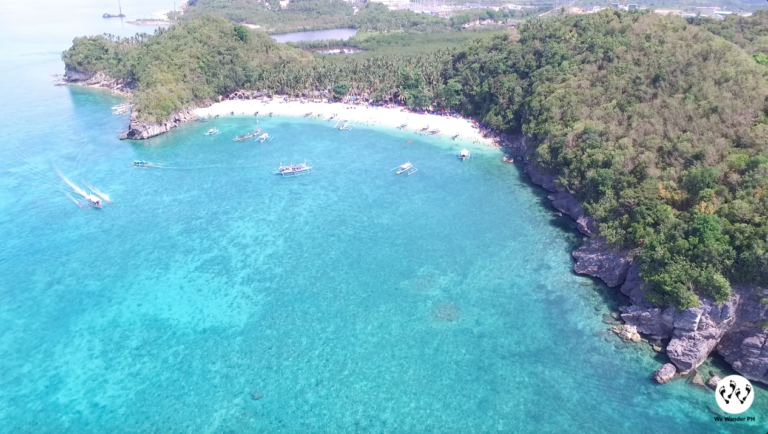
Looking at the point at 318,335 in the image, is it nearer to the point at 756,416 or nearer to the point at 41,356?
the point at 41,356

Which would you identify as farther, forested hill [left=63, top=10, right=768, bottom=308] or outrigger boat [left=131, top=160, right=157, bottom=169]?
outrigger boat [left=131, top=160, right=157, bottom=169]

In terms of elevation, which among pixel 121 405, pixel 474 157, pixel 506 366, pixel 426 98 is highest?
pixel 426 98

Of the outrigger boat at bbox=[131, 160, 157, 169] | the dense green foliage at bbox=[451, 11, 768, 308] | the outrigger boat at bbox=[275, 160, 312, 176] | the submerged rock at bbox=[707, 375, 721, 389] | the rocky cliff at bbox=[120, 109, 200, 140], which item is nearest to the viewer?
the submerged rock at bbox=[707, 375, 721, 389]

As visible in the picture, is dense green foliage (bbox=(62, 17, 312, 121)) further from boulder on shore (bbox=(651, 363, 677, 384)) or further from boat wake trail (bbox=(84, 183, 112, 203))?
boulder on shore (bbox=(651, 363, 677, 384))

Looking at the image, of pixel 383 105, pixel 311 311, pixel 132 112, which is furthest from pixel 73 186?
pixel 383 105

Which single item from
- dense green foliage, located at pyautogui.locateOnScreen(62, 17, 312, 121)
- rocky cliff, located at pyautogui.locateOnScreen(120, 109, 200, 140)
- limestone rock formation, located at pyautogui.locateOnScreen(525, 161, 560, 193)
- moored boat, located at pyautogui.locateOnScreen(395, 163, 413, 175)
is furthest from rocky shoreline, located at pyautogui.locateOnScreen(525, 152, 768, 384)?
dense green foliage, located at pyautogui.locateOnScreen(62, 17, 312, 121)

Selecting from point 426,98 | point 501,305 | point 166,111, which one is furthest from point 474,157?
point 166,111

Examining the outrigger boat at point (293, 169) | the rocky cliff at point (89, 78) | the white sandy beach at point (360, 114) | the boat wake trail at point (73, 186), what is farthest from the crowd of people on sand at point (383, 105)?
the boat wake trail at point (73, 186)

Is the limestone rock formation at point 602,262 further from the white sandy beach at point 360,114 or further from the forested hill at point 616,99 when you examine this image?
the white sandy beach at point 360,114
